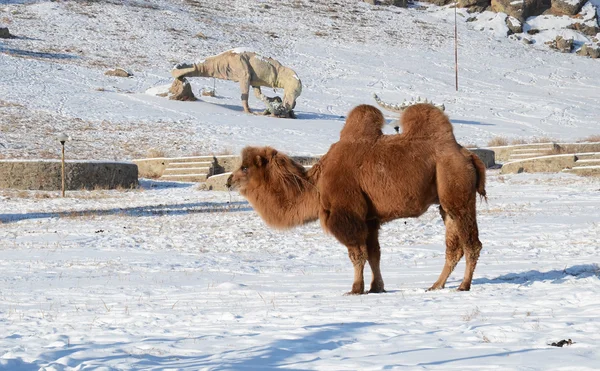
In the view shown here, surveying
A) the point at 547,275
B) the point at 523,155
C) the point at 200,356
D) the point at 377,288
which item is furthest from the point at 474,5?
the point at 200,356

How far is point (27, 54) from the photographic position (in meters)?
51.9

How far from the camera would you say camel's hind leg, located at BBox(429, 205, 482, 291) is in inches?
343

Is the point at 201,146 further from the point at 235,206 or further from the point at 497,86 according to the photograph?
the point at 497,86

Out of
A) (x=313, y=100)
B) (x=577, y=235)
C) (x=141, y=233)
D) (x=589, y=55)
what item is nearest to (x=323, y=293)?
(x=577, y=235)

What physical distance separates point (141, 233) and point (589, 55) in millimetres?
65868

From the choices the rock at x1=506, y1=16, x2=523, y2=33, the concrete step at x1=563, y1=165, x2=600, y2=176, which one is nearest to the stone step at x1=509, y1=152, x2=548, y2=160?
the concrete step at x1=563, y1=165, x2=600, y2=176

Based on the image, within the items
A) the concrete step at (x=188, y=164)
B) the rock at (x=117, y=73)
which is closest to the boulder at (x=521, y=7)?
the rock at (x=117, y=73)

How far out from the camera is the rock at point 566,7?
8356 cm

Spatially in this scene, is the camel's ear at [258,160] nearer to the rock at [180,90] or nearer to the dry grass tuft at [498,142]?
the dry grass tuft at [498,142]

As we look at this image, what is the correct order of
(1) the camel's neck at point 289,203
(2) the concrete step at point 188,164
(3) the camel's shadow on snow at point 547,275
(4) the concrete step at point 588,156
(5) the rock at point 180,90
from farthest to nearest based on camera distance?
(5) the rock at point 180,90 < (2) the concrete step at point 188,164 < (4) the concrete step at point 588,156 < (1) the camel's neck at point 289,203 < (3) the camel's shadow on snow at point 547,275

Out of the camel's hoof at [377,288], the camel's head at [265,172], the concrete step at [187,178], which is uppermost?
the camel's head at [265,172]

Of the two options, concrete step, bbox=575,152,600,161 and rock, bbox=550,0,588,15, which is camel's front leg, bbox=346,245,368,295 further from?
rock, bbox=550,0,588,15

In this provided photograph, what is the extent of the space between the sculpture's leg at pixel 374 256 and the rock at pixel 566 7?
79.9 meters

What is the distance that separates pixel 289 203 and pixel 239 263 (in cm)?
316
